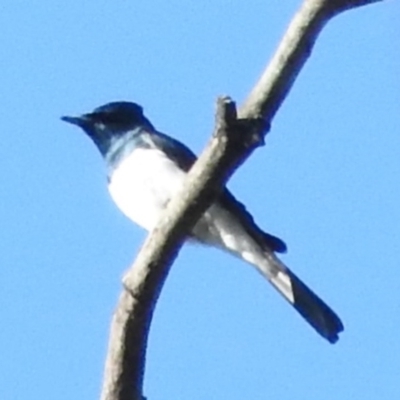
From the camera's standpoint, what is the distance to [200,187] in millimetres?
3102

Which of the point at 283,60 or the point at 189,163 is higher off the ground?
the point at 189,163

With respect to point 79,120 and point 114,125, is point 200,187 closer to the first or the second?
point 114,125

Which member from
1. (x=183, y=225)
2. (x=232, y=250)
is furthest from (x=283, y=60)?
(x=232, y=250)

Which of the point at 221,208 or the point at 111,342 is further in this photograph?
the point at 221,208

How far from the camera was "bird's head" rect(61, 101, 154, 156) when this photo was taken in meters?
6.93

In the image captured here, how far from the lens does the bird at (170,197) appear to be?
17.3ft

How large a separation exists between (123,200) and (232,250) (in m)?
0.62

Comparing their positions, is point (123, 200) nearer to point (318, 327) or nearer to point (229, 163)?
point (318, 327)

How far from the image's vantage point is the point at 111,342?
3.19m

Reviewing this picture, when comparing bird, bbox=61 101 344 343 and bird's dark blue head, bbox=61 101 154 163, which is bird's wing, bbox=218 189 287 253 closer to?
bird, bbox=61 101 344 343

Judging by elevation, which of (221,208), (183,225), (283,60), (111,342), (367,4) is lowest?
(111,342)

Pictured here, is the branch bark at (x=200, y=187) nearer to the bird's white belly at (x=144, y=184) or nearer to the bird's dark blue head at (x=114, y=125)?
the bird's white belly at (x=144, y=184)

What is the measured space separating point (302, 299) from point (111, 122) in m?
2.19

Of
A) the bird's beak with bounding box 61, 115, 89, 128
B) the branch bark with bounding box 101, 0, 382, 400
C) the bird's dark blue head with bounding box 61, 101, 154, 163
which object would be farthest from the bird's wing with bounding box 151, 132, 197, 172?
the branch bark with bounding box 101, 0, 382, 400
